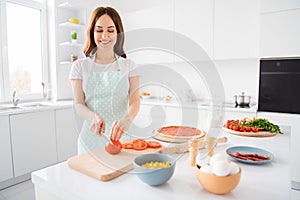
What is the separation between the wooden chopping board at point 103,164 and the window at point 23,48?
240 cm

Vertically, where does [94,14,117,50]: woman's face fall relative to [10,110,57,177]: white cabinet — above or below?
above

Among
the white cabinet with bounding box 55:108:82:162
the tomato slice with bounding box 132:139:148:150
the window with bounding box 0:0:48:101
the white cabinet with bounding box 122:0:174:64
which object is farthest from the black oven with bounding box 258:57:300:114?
the window with bounding box 0:0:48:101

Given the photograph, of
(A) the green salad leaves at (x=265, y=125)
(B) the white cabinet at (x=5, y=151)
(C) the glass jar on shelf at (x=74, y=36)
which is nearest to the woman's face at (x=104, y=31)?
(A) the green salad leaves at (x=265, y=125)

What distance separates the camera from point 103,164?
0.80 m

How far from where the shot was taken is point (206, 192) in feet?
2.13

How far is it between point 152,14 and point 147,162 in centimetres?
274

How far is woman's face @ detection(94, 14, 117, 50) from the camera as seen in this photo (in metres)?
1.04

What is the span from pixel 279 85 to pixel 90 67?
76.6 inches

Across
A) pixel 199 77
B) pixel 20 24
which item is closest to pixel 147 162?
pixel 199 77

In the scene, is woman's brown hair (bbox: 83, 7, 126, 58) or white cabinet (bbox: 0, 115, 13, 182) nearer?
woman's brown hair (bbox: 83, 7, 126, 58)

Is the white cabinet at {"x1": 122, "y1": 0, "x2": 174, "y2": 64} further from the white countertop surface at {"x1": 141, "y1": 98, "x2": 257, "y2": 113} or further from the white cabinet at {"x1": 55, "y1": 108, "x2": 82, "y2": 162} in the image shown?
the white cabinet at {"x1": 55, "y1": 108, "x2": 82, "y2": 162}

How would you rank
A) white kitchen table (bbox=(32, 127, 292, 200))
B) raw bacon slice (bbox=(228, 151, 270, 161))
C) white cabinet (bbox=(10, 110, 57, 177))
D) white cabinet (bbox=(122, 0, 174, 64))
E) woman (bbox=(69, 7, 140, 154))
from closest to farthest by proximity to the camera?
white kitchen table (bbox=(32, 127, 292, 200))
raw bacon slice (bbox=(228, 151, 270, 161))
woman (bbox=(69, 7, 140, 154))
white cabinet (bbox=(10, 110, 57, 177))
white cabinet (bbox=(122, 0, 174, 64))

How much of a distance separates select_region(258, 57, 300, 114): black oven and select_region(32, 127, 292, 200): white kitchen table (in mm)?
1577

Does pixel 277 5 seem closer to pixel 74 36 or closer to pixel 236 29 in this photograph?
pixel 236 29
